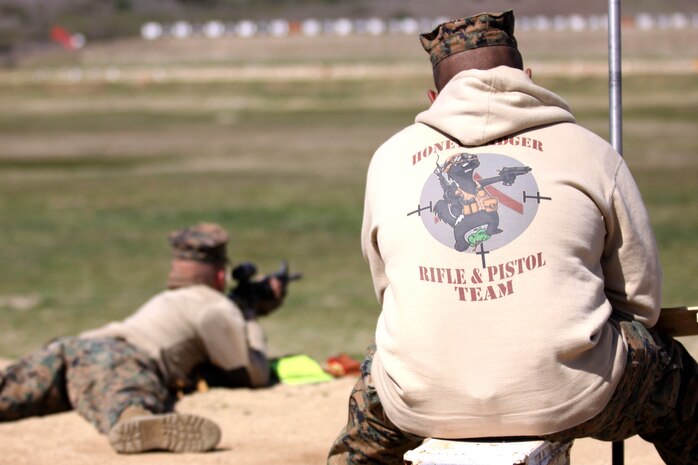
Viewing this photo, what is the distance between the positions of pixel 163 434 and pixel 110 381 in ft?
2.24

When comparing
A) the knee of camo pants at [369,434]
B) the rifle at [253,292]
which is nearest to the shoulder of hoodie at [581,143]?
the knee of camo pants at [369,434]

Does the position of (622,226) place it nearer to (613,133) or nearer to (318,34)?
(613,133)

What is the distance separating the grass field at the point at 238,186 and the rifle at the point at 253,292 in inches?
64.2

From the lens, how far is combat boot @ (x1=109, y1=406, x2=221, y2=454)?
196 inches

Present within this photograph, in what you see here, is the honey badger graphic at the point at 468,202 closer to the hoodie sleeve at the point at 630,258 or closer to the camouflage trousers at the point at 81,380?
the hoodie sleeve at the point at 630,258

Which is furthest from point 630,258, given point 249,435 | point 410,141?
point 249,435

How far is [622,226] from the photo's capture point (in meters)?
3.36

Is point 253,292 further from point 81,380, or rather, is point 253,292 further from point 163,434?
point 163,434

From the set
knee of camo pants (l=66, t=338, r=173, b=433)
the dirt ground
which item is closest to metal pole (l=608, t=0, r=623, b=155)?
the dirt ground

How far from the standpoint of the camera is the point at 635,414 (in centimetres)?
350

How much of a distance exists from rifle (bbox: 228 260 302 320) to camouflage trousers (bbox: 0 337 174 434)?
0.91m

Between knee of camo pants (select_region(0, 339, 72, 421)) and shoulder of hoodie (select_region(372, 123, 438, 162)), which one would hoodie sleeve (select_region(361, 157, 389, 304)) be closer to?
shoulder of hoodie (select_region(372, 123, 438, 162))

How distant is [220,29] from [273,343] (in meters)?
71.7

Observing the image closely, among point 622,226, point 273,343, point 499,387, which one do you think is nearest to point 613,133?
point 622,226
